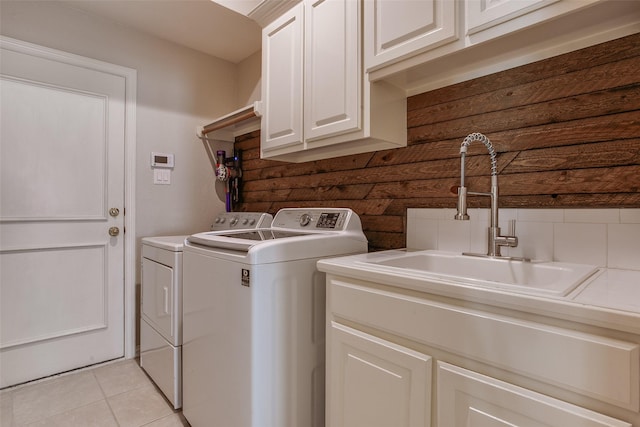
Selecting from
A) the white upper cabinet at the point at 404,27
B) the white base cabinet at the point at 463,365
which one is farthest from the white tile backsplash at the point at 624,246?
the white upper cabinet at the point at 404,27

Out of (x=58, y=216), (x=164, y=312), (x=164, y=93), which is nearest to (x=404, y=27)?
(x=164, y=312)

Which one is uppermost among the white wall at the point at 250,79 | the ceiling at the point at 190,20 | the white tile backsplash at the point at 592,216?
the ceiling at the point at 190,20

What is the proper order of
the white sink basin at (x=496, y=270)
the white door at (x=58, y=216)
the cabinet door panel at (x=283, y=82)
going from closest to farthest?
the white sink basin at (x=496, y=270), the cabinet door panel at (x=283, y=82), the white door at (x=58, y=216)

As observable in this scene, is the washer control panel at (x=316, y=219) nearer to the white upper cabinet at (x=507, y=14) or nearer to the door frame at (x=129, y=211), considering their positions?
the white upper cabinet at (x=507, y=14)

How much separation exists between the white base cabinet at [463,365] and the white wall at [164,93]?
187 cm

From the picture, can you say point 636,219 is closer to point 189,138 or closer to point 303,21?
point 303,21

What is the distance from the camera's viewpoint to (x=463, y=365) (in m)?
0.83

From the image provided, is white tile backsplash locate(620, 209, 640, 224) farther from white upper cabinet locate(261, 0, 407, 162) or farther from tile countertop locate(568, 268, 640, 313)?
white upper cabinet locate(261, 0, 407, 162)

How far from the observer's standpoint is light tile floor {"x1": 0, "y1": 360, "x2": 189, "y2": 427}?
1.65m

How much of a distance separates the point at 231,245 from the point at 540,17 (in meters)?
1.29

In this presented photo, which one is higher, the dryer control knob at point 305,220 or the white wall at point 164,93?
the white wall at point 164,93

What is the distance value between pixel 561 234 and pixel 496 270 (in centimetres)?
25

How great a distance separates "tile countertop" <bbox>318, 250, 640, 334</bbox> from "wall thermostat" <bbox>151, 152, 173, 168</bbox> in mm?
2055

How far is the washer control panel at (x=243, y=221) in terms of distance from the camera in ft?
7.36
